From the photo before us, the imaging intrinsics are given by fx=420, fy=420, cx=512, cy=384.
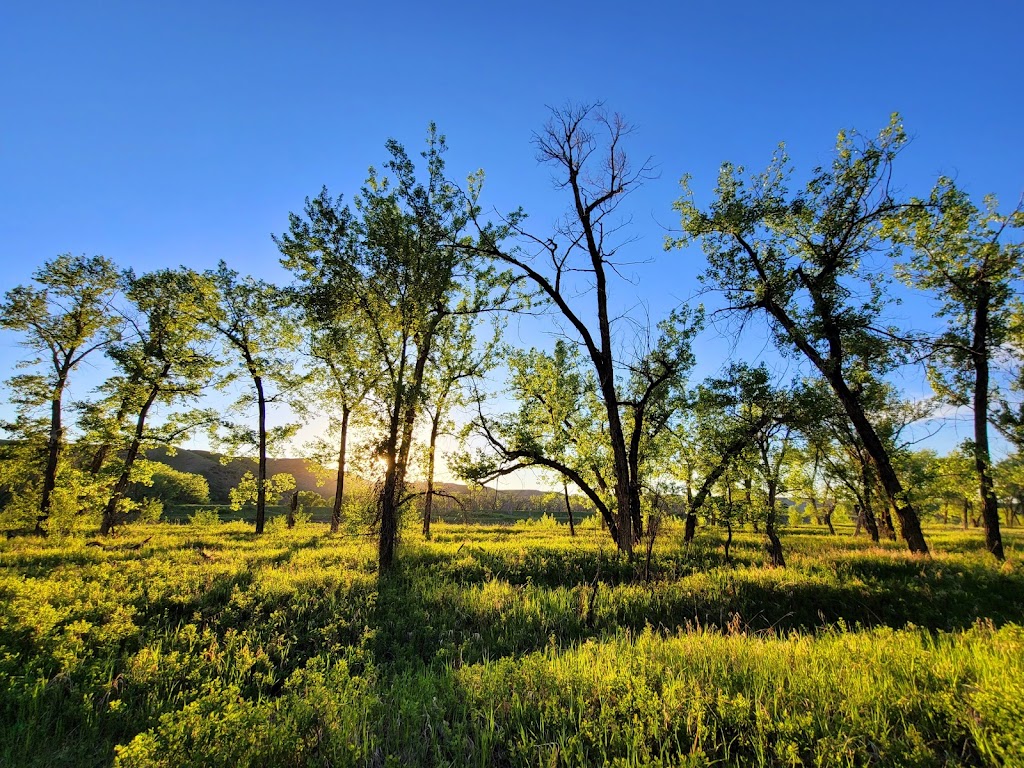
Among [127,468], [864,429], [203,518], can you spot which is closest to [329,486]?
[203,518]

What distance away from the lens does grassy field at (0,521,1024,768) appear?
10.5 ft

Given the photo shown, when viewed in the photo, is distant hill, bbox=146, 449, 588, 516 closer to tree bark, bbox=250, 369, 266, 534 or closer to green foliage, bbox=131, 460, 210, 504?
tree bark, bbox=250, 369, 266, 534

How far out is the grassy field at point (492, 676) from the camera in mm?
3207

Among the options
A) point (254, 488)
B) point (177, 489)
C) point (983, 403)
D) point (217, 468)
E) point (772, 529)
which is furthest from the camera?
point (217, 468)

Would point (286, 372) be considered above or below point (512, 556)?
above

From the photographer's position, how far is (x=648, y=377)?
1752 centimetres

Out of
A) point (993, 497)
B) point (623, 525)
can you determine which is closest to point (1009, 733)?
point (623, 525)

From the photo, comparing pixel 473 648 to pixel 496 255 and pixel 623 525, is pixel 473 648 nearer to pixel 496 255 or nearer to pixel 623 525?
pixel 623 525

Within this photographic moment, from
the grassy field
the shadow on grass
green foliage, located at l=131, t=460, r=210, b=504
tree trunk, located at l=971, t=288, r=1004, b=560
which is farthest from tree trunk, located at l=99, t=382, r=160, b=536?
tree trunk, located at l=971, t=288, r=1004, b=560

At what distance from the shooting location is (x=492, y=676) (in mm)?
4574

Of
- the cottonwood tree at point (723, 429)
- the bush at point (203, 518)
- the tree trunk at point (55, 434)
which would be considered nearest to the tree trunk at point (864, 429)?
the cottonwood tree at point (723, 429)

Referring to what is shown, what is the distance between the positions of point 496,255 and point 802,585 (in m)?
12.5

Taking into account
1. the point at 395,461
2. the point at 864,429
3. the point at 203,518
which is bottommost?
the point at 203,518

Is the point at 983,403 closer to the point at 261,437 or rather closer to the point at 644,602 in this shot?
the point at 644,602
